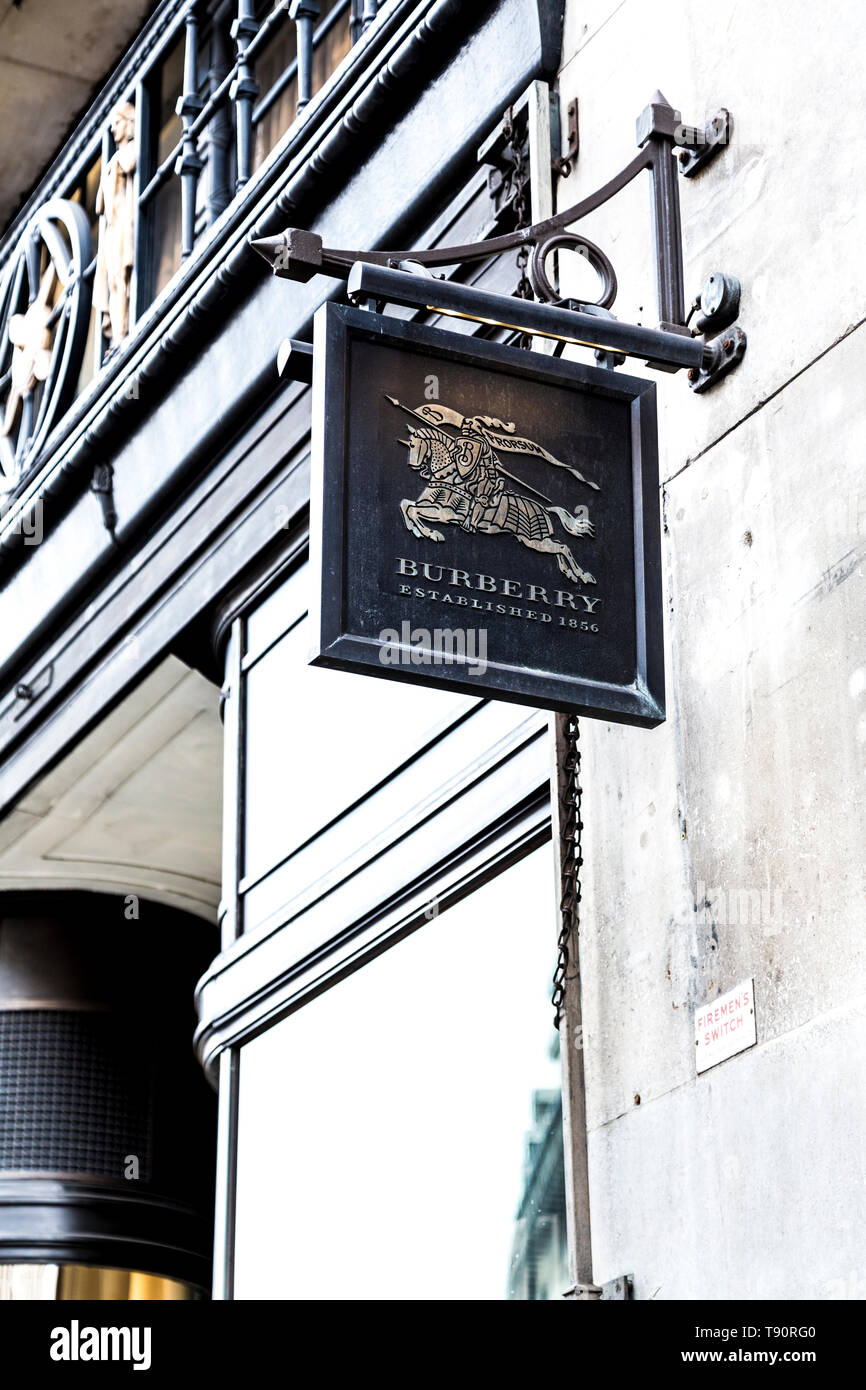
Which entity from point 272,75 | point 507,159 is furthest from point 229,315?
point 507,159

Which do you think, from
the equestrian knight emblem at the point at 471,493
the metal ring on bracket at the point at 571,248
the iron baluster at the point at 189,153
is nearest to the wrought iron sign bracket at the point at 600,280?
the metal ring on bracket at the point at 571,248

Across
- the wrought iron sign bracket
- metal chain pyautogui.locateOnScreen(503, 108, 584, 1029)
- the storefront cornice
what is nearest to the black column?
the storefront cornice

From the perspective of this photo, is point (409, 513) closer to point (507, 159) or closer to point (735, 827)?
point (735, 827)

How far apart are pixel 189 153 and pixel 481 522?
4.22 m

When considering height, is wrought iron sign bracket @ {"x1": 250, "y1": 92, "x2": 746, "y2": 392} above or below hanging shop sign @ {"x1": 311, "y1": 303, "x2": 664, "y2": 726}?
above

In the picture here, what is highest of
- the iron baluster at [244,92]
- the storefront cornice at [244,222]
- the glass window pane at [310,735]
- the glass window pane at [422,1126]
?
the iron baluster at [244,92]

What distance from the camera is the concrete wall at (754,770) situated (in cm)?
395

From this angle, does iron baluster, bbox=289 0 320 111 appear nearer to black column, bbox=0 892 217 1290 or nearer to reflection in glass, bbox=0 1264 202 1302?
black column, bbox=0 892 217 1290

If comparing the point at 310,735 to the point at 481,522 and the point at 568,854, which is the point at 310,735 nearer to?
the point at 568,854

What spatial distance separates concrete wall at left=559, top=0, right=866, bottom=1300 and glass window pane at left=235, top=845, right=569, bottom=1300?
0.61 m

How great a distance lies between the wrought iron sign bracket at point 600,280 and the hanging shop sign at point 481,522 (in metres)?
0.08

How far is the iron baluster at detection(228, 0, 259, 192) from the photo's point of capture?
7680mm

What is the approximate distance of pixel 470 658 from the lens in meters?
4.19

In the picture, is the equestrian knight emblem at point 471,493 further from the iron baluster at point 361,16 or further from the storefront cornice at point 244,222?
the iron baluster at point 361,16
